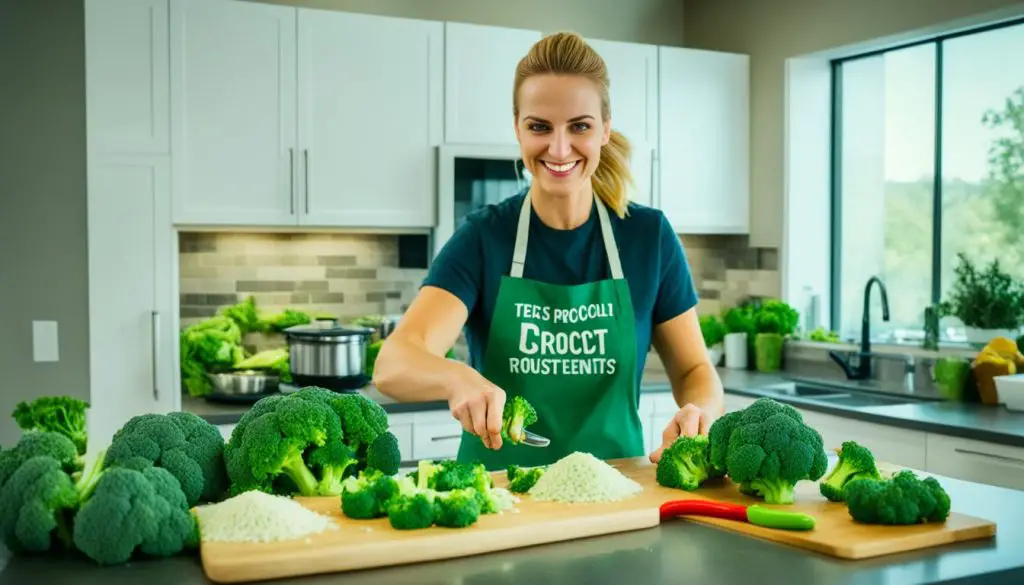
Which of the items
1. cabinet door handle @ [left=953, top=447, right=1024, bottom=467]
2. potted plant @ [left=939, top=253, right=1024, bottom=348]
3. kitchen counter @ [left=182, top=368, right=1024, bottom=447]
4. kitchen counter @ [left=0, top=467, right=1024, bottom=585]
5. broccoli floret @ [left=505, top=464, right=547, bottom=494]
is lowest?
cabinet door handle @ [left=953, top=447, right=1024, bottom=467]

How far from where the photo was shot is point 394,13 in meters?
5.05

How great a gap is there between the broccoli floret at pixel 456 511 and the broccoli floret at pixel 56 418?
77 centimetres

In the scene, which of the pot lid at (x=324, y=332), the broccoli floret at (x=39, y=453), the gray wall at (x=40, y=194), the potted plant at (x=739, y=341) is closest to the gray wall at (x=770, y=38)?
the potted plant at (x=739, y=341)

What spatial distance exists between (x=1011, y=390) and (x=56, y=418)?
3.25 metres

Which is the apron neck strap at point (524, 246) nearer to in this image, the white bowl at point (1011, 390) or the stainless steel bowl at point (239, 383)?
the stainless steel bowl at point (239, 383)

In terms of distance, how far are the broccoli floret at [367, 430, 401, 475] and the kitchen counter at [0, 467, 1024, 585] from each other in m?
0.36

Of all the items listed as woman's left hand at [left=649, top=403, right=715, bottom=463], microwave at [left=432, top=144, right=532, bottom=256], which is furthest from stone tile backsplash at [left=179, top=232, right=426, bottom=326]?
woman's left hand at [left=649, top=403, right=715, bottom=463]

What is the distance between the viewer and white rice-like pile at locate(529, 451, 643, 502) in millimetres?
1858

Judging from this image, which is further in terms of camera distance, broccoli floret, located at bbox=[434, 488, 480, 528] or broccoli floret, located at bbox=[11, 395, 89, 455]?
broccoli floret, located at bbox=[11, 395, 89, 455]

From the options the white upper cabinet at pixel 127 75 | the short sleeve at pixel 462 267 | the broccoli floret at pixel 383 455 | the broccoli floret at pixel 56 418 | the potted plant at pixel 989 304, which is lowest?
the broccoli floret at pixel 383 455

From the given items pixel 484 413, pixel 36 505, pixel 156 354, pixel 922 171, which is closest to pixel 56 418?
pixel 36 505

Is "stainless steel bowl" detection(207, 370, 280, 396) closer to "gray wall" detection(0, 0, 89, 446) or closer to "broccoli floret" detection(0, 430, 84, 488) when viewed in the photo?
"gray wall" detection(0, 0, 89, 446)

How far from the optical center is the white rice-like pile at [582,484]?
186 cm

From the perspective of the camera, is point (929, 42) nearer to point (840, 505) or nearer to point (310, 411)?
point (840, 505)
